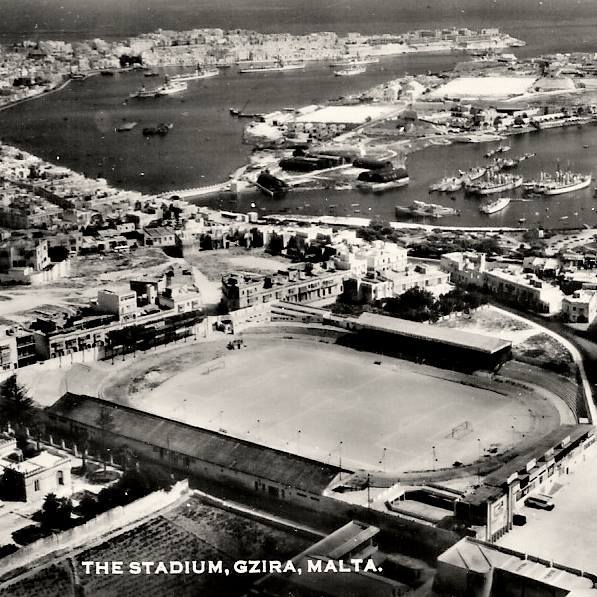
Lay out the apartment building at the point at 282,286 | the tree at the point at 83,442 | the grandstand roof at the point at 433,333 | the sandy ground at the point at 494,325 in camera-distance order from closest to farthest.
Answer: the tree at the point at 83,442 → the grandstand roof at the point at 433,333 → the sandy ground at the point at 494,325 → the apartment building at the point at 282,286

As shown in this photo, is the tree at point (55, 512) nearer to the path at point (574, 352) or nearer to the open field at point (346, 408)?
the open field at point (346, 408)

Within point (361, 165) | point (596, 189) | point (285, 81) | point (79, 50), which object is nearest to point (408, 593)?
point (596, 189)

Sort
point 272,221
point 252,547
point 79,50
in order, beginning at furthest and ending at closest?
point 79,50 < point 272,221 < point 252,547

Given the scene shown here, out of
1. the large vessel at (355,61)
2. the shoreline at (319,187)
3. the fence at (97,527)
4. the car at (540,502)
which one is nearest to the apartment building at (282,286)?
the shoreline at (319,187)

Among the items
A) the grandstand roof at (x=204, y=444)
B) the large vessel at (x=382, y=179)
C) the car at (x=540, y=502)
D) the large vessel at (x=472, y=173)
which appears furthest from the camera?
the large vessel at (x=472, y=173)

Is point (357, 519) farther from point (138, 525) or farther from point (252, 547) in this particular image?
point (138, 525)

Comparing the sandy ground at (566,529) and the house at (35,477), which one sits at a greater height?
the house at (35,477)

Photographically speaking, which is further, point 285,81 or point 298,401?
point 285,81
